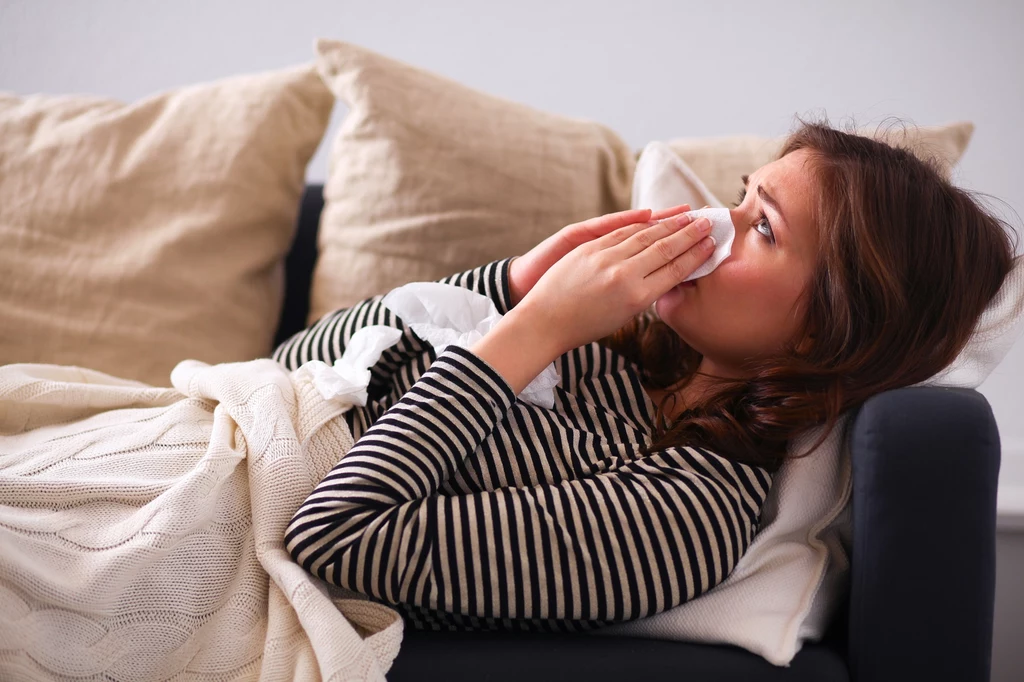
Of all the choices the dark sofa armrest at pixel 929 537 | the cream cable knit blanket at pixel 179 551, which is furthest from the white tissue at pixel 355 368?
the dark sofa armrest at pixel 929 537

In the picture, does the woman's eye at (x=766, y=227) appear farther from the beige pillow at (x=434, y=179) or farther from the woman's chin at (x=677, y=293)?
the beige pillow at (x=434, y=179)

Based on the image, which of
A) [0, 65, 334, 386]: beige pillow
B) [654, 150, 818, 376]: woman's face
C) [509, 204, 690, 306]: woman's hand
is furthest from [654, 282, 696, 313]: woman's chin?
[0, 65, 334, 386]: beige pillow

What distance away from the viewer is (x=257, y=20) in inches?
71.1

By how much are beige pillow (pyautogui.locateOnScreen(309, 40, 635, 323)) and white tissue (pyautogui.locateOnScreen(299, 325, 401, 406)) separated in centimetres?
27

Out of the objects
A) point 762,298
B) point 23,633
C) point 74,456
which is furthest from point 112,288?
point 762,298

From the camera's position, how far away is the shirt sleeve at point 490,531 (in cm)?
71

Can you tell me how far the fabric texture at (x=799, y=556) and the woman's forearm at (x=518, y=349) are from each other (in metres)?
0.27

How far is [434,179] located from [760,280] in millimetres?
568

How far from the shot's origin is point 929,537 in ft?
2.25

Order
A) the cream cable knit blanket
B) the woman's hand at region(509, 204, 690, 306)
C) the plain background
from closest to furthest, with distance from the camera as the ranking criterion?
the cream cable knit blanket, the woman's hand at region(509, 204, 690, 306), the plain background

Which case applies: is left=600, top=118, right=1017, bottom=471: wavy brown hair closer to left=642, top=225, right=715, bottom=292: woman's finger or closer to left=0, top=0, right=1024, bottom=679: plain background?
left=642, top=225, right=715, bottom=292: woman's finger

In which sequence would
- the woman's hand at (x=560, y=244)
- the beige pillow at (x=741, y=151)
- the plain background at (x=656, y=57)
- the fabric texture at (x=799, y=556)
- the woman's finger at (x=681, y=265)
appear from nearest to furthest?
1. the fabric texture at (x=799, y=556)
2. the woman's finger at (x=681, y=265)
3. the woman's hand at (x=560, y=244)
4. the beige pillow at (x=741, y=151)
5. the plain background at (x=656, y=57)

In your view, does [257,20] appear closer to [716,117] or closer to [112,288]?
[112,288]

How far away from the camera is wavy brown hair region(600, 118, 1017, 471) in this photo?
2.71 ft
